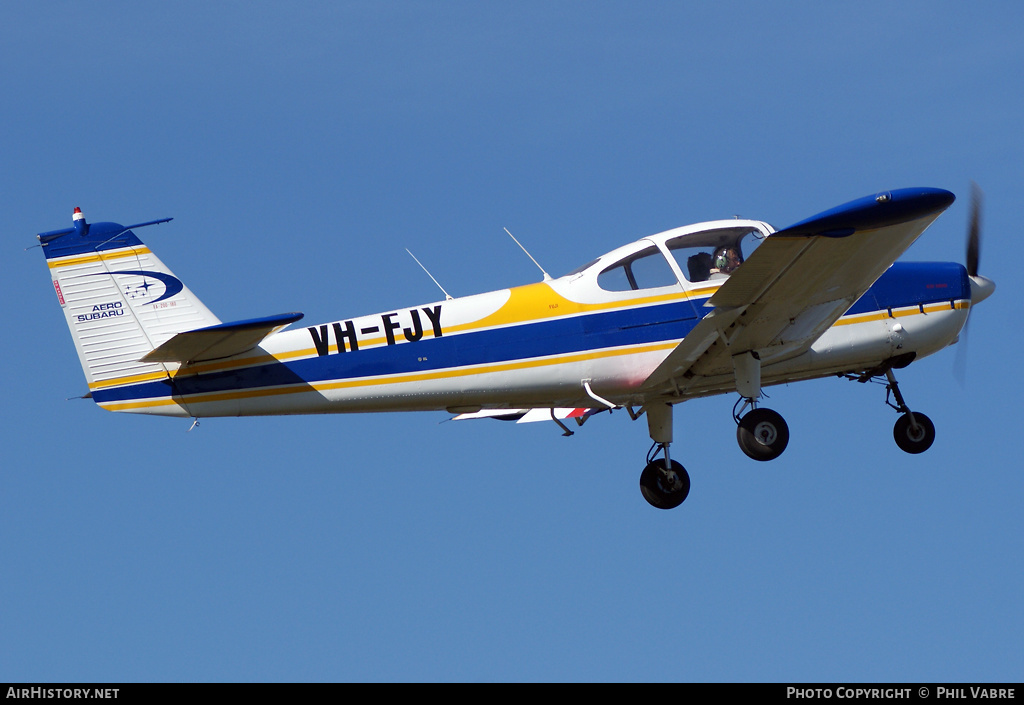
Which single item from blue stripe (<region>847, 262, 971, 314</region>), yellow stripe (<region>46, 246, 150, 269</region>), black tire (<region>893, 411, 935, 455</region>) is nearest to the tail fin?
yellow stripe (<region>46, 246, 150, 269</region>)

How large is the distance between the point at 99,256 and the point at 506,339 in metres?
4.02

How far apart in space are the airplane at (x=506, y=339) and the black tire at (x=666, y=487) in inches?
51.0

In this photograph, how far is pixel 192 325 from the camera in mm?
11797

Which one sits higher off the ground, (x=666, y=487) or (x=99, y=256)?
(x=99, y=256)

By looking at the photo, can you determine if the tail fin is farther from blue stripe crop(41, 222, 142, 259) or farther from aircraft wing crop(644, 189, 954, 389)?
aircraft wing crop(644, 189, 954, 389)

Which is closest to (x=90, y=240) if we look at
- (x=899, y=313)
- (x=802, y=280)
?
(x=802, y=280)

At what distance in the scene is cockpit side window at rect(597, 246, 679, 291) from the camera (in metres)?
11.8

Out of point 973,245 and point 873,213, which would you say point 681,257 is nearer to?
point 873,213

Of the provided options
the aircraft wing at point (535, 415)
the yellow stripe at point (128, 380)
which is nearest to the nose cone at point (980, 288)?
the aircraft wing at point (535, 415)

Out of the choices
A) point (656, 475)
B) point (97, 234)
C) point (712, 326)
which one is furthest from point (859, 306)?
point (97, 234)

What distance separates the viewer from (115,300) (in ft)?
38.1
